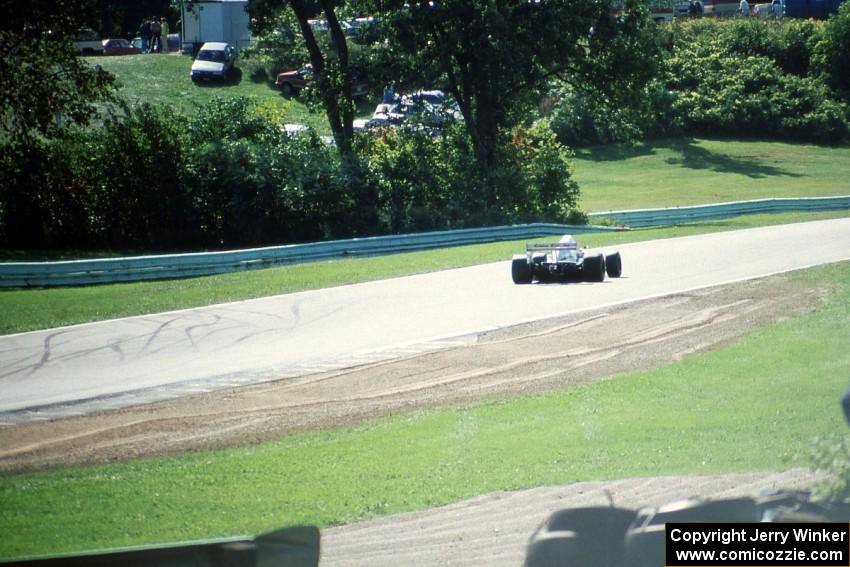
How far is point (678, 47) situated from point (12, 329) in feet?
119

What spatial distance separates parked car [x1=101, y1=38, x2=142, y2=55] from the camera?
886 inches

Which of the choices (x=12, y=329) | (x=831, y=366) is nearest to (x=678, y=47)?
(x=12, y=329)

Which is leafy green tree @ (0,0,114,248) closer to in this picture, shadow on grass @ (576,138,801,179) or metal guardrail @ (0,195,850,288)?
metal guardrail @ (0,195,850,288)

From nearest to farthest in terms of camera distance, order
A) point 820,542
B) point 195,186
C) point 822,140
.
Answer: point 820,542, point 195,186, point 822,140

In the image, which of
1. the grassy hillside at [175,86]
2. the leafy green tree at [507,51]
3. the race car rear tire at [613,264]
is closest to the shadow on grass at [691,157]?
the leafy green tree at [507,51]

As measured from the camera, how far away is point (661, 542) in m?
5.12

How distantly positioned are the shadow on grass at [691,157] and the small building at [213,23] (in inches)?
697

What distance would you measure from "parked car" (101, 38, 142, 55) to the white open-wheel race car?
12.1 m

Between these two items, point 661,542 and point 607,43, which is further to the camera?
point 607,43

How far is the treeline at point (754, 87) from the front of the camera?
41.1 metres

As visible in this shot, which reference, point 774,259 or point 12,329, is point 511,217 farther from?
point 12,329

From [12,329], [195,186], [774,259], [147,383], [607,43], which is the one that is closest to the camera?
[147,383]

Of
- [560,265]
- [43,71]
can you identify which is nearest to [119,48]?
[43,71]

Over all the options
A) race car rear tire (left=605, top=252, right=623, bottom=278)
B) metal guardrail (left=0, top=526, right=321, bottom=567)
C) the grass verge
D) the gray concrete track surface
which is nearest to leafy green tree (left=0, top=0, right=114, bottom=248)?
the grass verge
